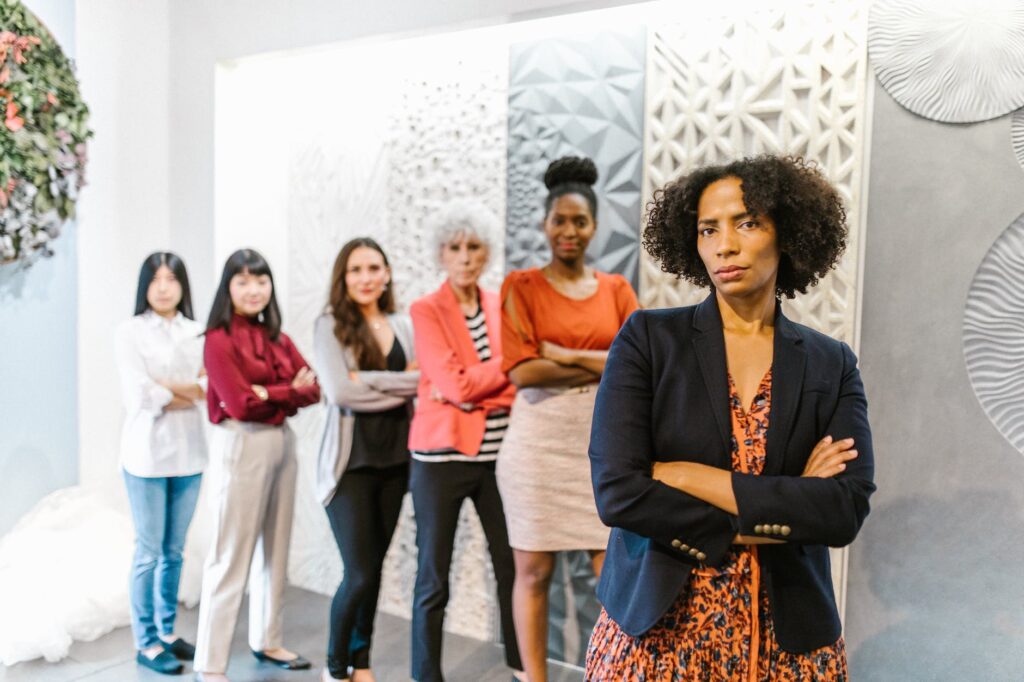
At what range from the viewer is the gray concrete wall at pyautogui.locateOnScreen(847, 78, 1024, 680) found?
8.61ft

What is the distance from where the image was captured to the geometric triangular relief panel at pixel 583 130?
3.17m

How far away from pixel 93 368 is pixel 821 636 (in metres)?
3.51

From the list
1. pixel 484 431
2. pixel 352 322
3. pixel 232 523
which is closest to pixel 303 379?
pixel 352 322

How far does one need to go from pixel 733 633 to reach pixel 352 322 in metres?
1.91

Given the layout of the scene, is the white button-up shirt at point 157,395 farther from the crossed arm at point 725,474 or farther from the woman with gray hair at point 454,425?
the crossed arm at point 725,474

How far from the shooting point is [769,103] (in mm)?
2920

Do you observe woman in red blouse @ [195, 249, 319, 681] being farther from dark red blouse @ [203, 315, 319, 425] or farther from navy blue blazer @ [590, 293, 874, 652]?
navy blue blazer @ [590, 293, 874, 652]

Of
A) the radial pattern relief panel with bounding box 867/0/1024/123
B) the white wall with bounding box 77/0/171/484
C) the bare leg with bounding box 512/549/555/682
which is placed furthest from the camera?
the white wall with bounding box 77/0/171/484

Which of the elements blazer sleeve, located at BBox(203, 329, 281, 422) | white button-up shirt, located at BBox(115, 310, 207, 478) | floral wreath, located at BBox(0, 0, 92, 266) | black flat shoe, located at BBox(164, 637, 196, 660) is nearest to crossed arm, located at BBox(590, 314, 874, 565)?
blazer sleeve, located at BBox(203, 329, 281, 422)

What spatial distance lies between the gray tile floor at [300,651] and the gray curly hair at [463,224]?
1.68 m

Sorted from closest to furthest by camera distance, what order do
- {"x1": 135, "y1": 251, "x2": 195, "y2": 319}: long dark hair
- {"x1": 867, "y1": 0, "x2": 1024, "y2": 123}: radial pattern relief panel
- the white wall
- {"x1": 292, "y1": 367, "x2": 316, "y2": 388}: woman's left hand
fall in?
{"x1": 867, "y1": 0, "x2": 1024, "y2": 123}: radial pattern relief panel < {"x1": 292, "y1": 367, "x2": 316, "y2": 388}: woman's left hand < {"x1": 135, "y1": 251, "x2": 195, "y2": 319}: long dark hair < the white wall

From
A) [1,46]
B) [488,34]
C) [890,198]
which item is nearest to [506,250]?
[488,34]

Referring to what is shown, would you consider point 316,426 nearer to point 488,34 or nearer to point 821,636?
point 488,34

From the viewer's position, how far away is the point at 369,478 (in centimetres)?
310
